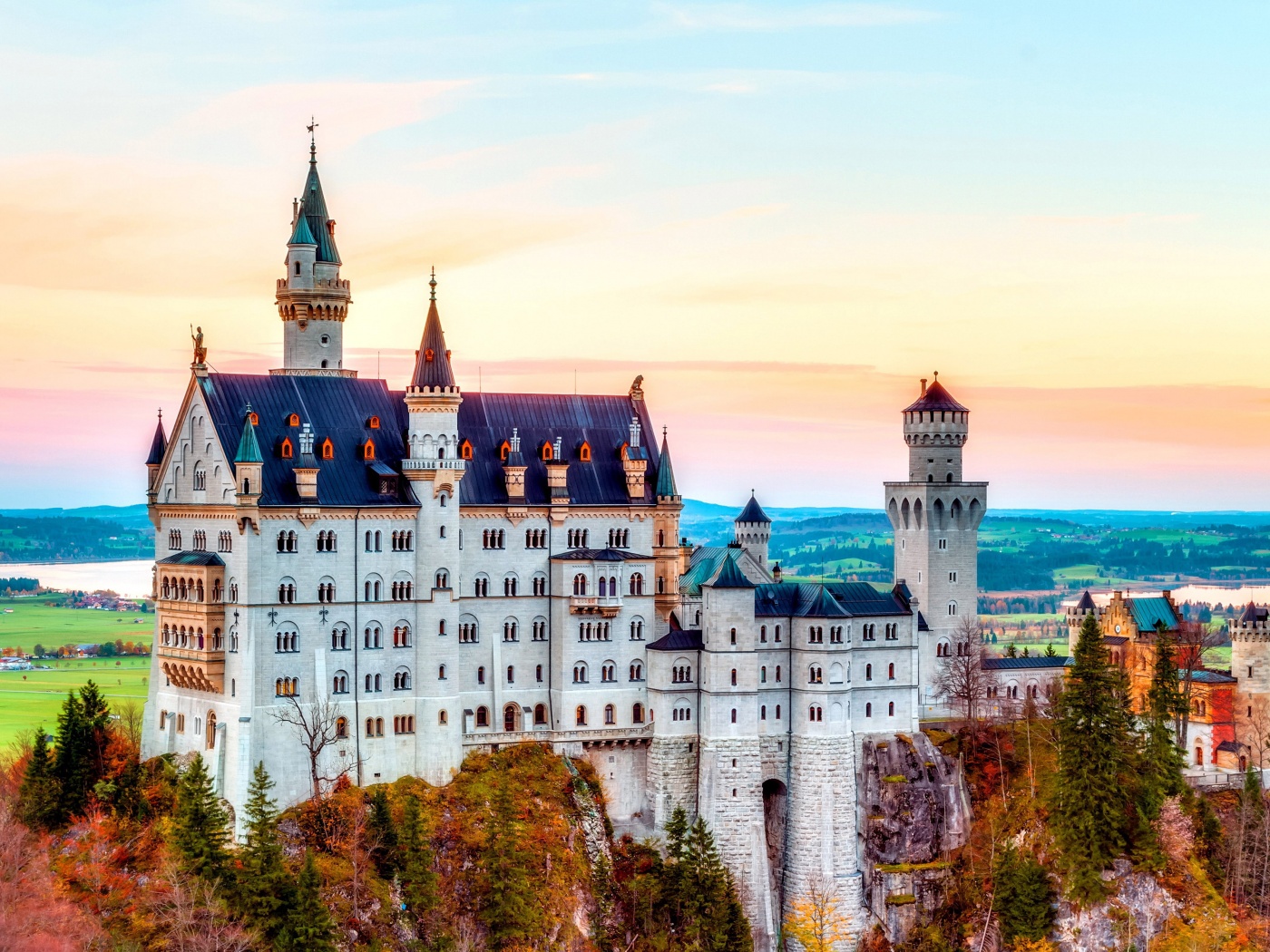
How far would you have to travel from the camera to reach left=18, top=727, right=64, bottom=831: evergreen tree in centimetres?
10319

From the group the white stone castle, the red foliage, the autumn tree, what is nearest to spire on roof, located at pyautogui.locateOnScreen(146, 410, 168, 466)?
the white stone castle

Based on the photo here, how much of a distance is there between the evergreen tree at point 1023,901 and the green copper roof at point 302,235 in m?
58.3

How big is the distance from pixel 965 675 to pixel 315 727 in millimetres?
44023

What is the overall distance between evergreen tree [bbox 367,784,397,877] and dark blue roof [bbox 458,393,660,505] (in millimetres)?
19795

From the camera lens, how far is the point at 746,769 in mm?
111312

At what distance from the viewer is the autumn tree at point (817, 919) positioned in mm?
111562

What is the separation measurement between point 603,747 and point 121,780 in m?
28.5

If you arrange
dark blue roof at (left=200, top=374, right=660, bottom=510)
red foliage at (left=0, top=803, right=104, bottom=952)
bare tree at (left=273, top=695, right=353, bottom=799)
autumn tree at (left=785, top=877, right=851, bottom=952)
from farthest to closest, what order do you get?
1. autumn tree at (left=785, top=877, right=851, bottom=952)
2. dark blue roof at (left=200, top=374, right=660, bottom=510)
3. bare tree at (left=273, top=695, right=353, bottom=799)
4. red foliage at (left=0, top=803, right=104, bottom=952)

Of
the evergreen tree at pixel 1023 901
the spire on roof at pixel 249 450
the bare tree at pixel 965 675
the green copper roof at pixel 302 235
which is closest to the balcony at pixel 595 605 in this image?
the spire on roof at pixel 249 450

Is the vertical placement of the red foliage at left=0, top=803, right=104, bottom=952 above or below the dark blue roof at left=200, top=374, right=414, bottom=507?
below

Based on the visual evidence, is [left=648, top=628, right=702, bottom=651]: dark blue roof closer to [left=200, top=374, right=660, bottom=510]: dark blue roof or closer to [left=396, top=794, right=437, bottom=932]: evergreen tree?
[left=200, top=374, right=660, bottom=510]: dark blue roof

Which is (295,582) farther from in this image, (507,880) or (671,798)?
(671,798)

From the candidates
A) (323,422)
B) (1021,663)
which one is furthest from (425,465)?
(1021,663)

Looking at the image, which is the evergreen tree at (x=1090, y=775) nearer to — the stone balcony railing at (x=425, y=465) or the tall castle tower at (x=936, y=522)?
the tall castle tower at (x=936, y=522)
